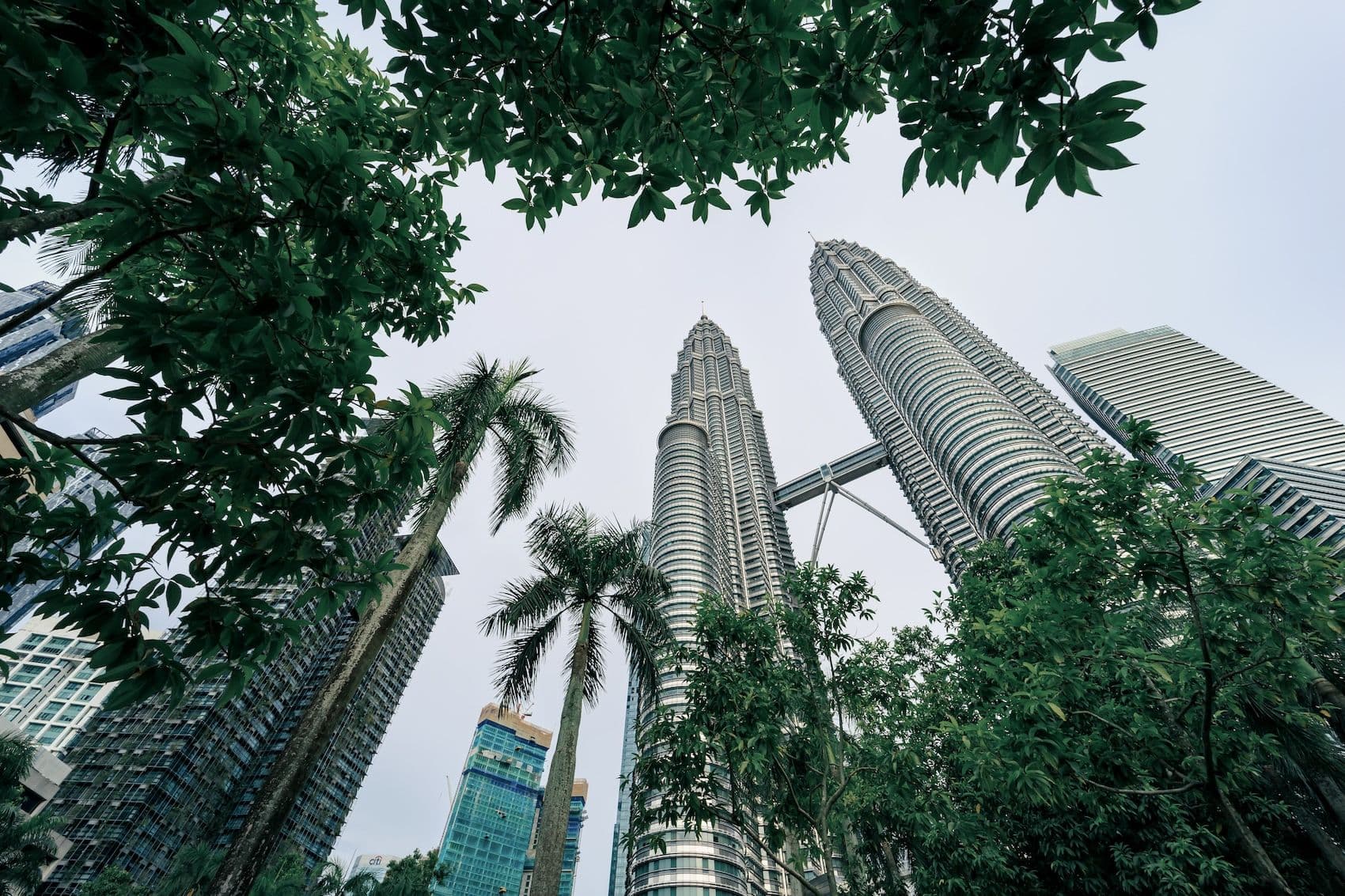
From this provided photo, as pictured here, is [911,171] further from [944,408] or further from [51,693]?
[51,693]

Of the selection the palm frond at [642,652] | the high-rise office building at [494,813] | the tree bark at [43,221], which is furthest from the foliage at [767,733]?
the high-rise office building at [494,813]

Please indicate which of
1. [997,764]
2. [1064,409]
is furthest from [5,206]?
[1064,409]

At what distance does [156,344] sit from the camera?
2461 mm

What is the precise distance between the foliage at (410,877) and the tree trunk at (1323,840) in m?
38.3

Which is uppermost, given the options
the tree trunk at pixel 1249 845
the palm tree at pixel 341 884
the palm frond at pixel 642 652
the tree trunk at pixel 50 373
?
the palm tree at pixel 341 884

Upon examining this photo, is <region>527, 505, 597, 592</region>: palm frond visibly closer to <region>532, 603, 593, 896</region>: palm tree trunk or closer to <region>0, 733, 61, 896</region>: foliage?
<region>532, 603, 593, 896</region>: palm tree trunk

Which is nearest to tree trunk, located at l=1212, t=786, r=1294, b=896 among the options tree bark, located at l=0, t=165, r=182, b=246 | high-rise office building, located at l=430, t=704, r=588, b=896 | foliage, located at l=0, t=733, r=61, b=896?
tree bark, located at l=0, t=165, r=182, b=246

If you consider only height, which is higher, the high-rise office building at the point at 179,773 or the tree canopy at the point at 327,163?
the high-rise office building at the point at 179,773

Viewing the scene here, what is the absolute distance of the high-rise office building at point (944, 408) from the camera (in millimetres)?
78062

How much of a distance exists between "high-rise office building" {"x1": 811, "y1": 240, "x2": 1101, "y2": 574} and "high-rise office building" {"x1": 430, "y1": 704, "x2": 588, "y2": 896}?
94111mm

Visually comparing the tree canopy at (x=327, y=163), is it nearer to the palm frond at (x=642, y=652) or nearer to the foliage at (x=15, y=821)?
the palm frond at (x=642, y=652)

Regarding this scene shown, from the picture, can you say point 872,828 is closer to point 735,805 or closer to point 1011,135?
point 735,805

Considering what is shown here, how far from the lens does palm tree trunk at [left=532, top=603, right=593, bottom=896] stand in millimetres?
9898

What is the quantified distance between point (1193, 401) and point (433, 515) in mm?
119562
